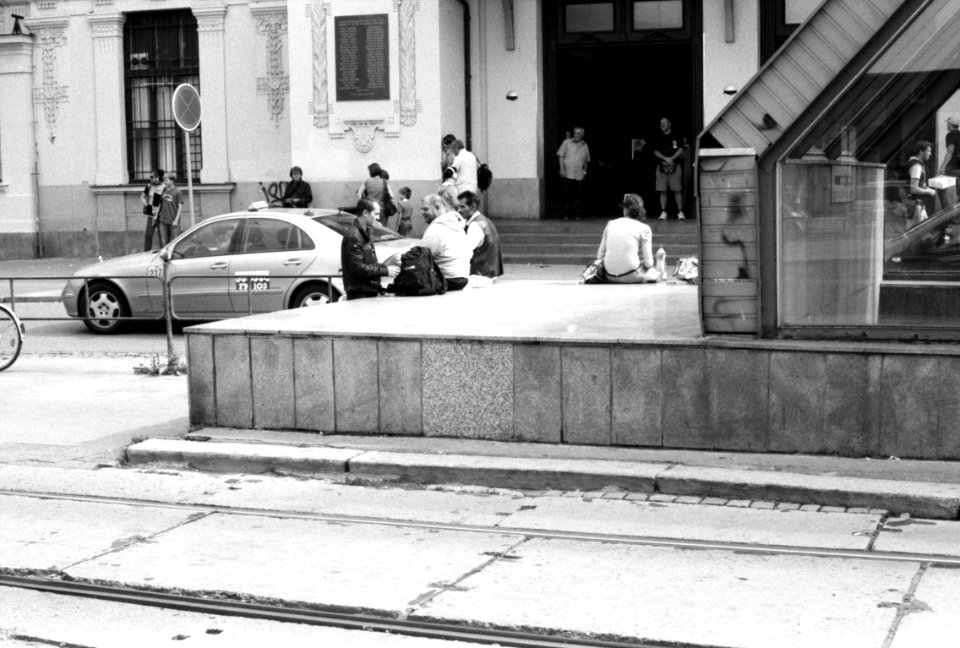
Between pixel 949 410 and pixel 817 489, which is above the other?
pixel 949 410

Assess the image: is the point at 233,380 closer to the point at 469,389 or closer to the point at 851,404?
the point at 469,389

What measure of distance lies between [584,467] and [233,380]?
2.76 metres

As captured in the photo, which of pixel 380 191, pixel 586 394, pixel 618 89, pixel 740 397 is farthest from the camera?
pixel 618 89

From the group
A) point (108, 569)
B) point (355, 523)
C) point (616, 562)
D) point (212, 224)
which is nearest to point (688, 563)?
point (616, 562)

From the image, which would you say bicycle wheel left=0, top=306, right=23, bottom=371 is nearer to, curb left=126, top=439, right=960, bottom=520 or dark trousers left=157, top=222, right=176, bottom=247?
curb left=126, top=439, right=960, bottom=520

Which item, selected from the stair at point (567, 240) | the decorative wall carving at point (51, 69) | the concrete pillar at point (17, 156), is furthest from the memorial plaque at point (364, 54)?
the concrete pillar at point (17, 156)

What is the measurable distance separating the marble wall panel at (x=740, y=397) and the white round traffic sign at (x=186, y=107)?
11.5 metres

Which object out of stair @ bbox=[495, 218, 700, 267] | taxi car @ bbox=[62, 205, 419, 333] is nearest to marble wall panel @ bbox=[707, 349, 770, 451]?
taxi car @ bbox=[62, 205, 419, 333]

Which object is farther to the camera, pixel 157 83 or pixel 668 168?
pixel 157 83

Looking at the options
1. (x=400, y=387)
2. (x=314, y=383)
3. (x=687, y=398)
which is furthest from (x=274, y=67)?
(x=687, y=398)

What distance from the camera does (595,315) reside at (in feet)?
33.6

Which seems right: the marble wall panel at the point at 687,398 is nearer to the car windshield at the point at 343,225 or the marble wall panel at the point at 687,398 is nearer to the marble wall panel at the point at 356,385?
the marble wall panel at the point at 356,385

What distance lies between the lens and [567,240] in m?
23.8

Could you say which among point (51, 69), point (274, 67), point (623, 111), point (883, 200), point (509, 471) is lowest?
point (509, 471)
